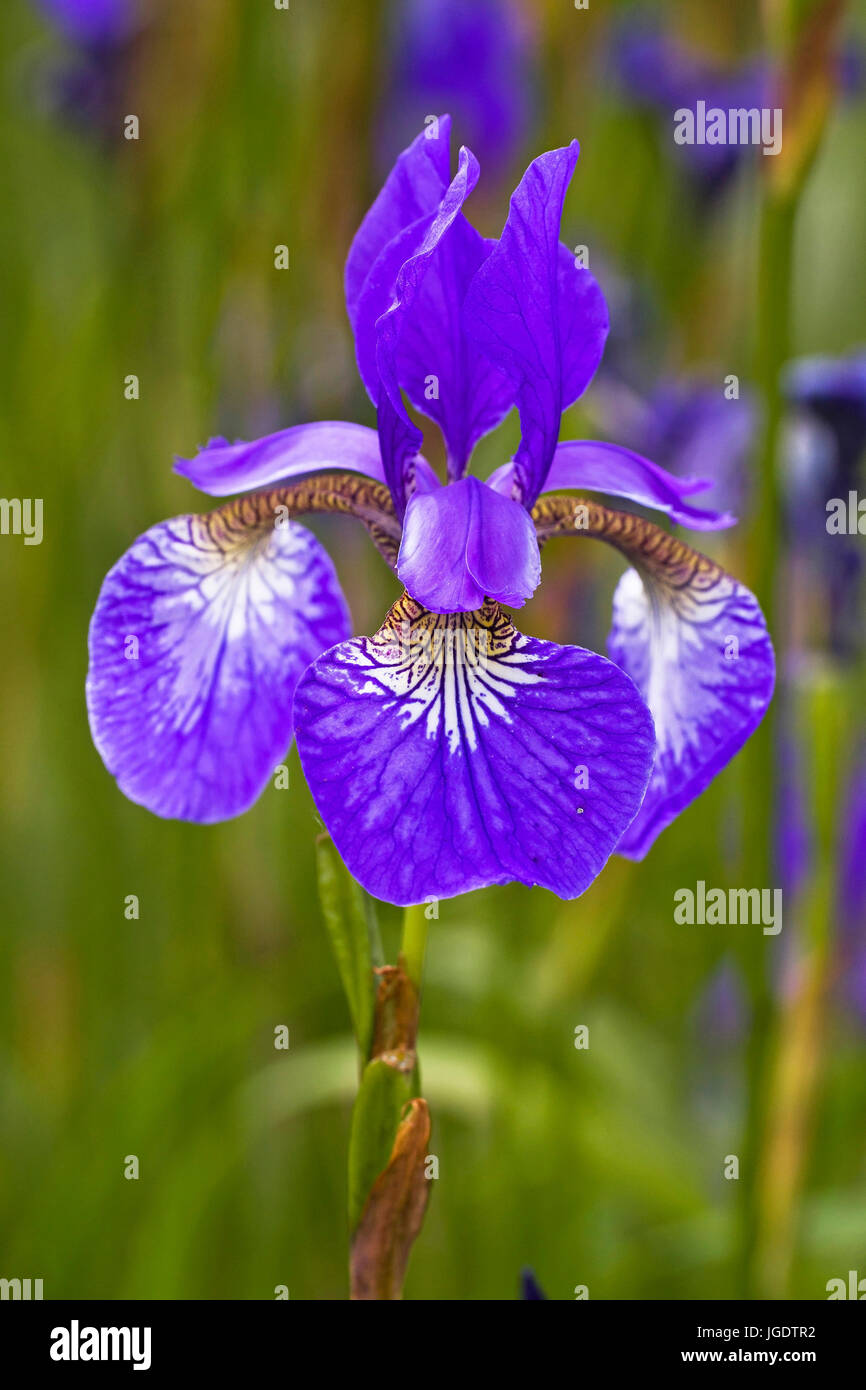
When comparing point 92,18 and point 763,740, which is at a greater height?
point 92,18

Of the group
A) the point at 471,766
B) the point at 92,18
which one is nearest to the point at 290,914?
the point at 471,766

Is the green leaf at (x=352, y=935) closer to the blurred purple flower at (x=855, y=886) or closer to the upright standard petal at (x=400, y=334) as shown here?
the upright standard petal at (x=400, y=334)

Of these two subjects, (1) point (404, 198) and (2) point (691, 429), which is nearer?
(1) point (404, 198)

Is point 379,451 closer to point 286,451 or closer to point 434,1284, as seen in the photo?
point 286,451

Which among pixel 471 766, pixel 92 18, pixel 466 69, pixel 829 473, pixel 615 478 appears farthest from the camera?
pixel 466 69

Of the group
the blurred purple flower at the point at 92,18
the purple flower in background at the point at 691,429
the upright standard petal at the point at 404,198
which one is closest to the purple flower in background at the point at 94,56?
the blurred purple flower at the point at 92,18

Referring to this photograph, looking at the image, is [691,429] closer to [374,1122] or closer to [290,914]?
[290,914]
